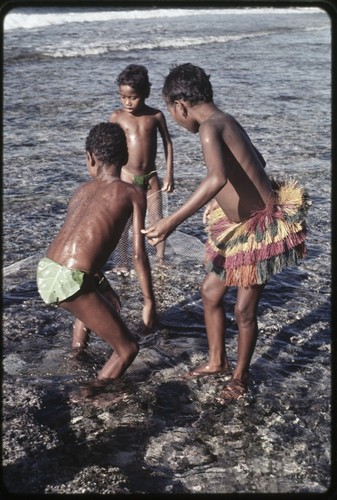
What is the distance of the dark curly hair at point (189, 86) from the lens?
3.43 metres

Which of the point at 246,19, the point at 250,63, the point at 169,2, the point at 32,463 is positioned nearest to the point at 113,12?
the point at 246,19

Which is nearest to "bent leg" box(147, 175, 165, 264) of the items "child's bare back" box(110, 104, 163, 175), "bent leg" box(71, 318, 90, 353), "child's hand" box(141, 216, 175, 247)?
"child's bare back" box(110, 104, 163, 175)

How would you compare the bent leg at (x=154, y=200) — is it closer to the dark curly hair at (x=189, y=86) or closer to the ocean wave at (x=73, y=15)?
the dark curly hair at (x=189, y=86)

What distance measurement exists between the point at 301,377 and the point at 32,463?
1716mm

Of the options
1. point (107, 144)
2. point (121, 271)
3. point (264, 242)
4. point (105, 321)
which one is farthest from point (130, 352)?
point (121, 271)

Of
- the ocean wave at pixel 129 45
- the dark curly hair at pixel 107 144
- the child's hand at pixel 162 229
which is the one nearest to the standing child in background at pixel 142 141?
the dark curly hair at pixel 107 144

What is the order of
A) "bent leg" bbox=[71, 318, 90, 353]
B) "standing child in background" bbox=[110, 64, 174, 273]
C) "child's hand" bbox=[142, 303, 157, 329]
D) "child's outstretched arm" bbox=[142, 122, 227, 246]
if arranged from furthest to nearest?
"standing child in background" bbox=[110, 64, 174, 273]
"child's hand" bbox=[142, 303, 157, 329]
"bent leg" bbox=[71, 318, 90, 353]
"child's outstretched arm" bbox=[142, 122, 227, 246]

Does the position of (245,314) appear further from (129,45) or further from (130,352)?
(129,45)

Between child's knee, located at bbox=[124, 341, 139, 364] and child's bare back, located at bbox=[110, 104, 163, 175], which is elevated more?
child's bare back, located at bbox=[110, 104, 163, 175]

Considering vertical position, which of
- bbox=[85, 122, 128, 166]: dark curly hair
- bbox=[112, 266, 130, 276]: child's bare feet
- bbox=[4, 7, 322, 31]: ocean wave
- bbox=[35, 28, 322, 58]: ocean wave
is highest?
bbox=[4, 7, 322, 31]: ocean wave

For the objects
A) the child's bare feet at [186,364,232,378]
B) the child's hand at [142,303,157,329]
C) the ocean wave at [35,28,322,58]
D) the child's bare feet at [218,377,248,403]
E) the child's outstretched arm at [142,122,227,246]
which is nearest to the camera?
the child's outstretched arm at [142,122,227,246]

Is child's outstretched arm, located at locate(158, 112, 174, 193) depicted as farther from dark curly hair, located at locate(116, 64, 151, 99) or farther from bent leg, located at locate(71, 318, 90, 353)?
bent leg, located at locate(71, 318, 90, 353)

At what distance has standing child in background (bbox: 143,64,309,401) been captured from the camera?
11.1ft

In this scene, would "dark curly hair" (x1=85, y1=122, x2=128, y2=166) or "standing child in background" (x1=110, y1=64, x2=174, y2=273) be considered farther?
"standing child in background" (x1=110, y1=64, x2=174, y2=273)
